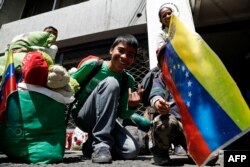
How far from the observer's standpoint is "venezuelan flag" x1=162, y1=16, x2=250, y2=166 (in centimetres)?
81

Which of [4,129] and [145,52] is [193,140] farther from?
[145,52]

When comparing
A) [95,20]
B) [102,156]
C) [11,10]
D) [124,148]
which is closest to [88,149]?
[124,148]

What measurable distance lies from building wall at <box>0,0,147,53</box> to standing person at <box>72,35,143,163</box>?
2558 mm

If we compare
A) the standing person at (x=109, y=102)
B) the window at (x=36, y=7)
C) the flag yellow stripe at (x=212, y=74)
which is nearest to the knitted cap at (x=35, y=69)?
the standing person at (x=109, y=102)

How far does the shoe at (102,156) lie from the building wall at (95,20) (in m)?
2.97

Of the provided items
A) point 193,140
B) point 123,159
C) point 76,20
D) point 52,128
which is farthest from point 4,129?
point 76,20

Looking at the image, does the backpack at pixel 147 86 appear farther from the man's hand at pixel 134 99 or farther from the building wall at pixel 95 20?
the building wall at pixel 95 20

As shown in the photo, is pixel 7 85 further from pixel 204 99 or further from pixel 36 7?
pixel 36 7

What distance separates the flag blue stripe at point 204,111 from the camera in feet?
2.63

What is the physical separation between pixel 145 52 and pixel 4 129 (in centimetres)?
304

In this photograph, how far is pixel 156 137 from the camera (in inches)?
57.9
